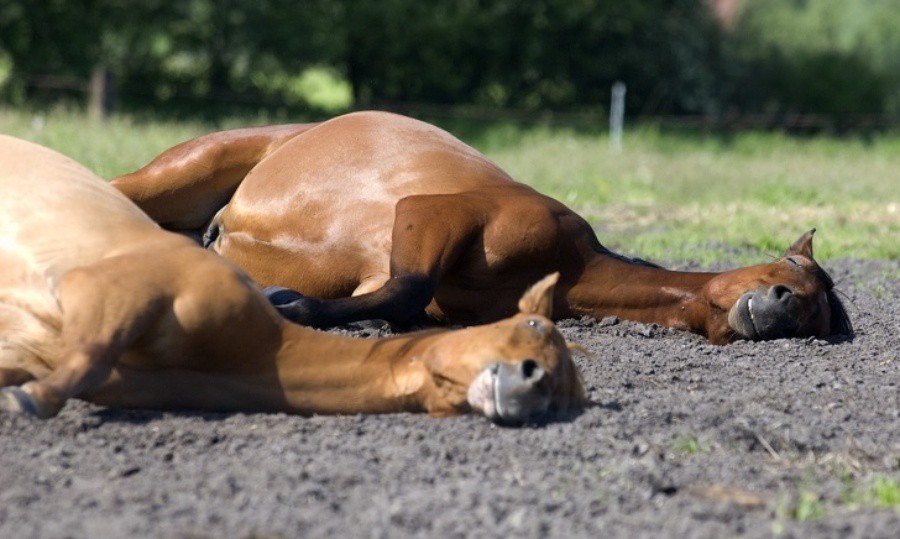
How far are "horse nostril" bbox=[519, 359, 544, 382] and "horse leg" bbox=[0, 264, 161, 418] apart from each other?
3.37 ft

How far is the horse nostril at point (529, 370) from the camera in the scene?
11.2 ft

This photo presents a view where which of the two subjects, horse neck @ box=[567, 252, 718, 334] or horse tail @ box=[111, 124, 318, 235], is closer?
horse neck @ box=[567, 252, 718, 334]

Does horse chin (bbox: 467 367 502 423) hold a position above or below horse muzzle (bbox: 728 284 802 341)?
above

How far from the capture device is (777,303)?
4.94 m

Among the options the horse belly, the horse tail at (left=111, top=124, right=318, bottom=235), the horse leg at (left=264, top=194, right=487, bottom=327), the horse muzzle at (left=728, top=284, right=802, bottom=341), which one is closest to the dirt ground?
the horse muzzle at (left=728, top=284, right=802, bottom=341)

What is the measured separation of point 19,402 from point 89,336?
256 millimetres

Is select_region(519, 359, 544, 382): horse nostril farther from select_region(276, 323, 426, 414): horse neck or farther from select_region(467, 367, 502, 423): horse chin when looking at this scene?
select_region(276, 323, 426, 414): horse neck

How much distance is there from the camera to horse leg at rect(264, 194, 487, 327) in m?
4.88

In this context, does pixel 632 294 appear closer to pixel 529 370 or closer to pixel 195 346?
pixel 529 370

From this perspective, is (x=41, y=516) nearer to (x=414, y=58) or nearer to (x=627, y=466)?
(x=627, y=466)

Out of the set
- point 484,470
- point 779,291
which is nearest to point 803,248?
point 779,291

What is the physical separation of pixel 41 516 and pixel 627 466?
1441 millimetres

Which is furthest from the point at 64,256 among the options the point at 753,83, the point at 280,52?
the point at 753,83

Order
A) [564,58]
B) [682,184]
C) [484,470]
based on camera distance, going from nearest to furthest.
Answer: [484,470] → [682,184] → [564,58]
